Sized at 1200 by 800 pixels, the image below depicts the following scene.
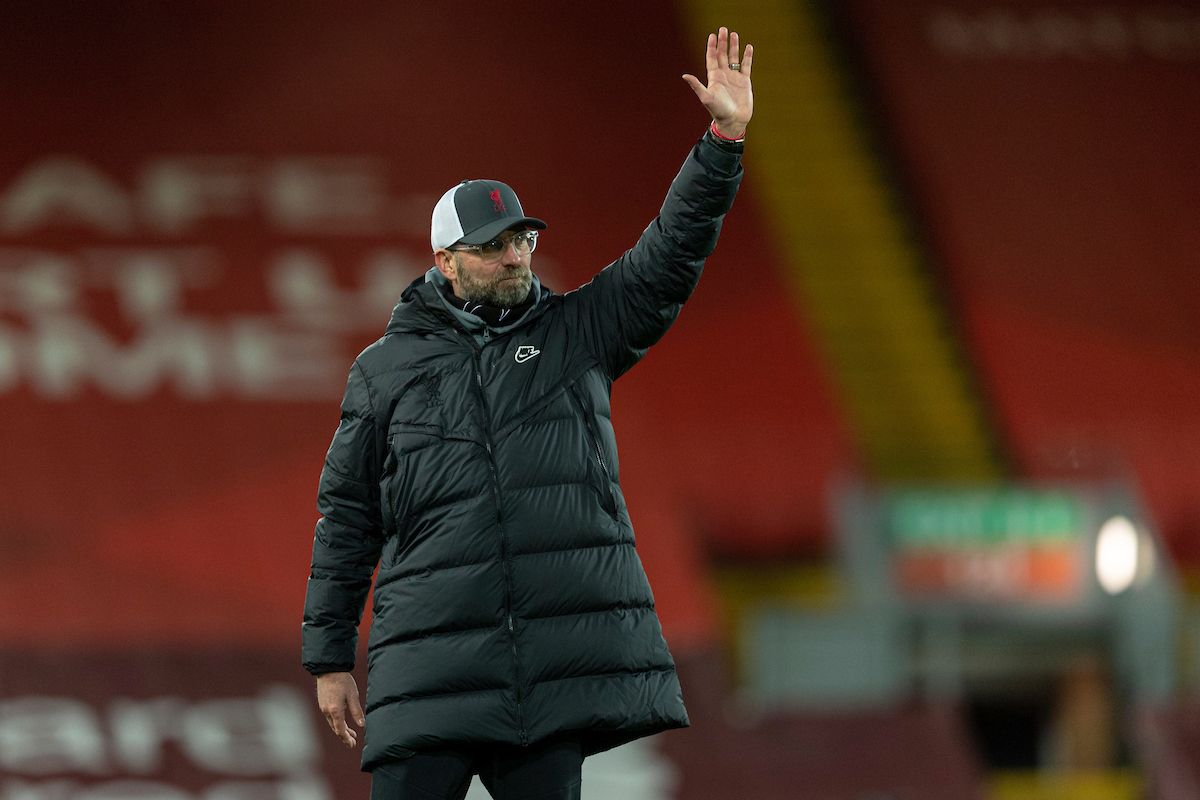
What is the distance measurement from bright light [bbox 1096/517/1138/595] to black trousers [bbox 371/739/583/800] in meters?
4.08

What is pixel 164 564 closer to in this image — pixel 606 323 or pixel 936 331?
pixel 936 331

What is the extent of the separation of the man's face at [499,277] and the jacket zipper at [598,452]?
158mm

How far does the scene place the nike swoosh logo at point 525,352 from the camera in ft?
6.85

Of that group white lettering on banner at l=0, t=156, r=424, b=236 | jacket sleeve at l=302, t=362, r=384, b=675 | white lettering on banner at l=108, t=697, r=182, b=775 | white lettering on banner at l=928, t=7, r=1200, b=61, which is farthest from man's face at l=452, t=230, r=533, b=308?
white lettering on banner at l=928, t=7, r=1200, b=61

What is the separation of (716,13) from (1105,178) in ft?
7.39

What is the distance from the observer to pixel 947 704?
5.31 m

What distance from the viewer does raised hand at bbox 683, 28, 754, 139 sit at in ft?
6.79

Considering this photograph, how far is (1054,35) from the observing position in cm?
795

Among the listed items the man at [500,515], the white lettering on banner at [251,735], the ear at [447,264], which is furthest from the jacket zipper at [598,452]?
the white lettering on banner at [251,735]

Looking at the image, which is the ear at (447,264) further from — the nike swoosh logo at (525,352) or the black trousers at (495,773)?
the black trousers at (495,773)

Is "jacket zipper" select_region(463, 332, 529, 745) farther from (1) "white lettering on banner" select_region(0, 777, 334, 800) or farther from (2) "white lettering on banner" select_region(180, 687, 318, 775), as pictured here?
(2) "white lettering on banner" select_region(180, 687, 318, 775)

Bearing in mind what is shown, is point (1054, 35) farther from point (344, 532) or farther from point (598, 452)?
point (344, 532)

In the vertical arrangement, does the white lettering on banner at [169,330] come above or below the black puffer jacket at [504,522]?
above

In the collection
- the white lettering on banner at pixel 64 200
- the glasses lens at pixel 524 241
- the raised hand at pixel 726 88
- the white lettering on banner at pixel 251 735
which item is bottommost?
the white lettering on banner at pixel 251 735
